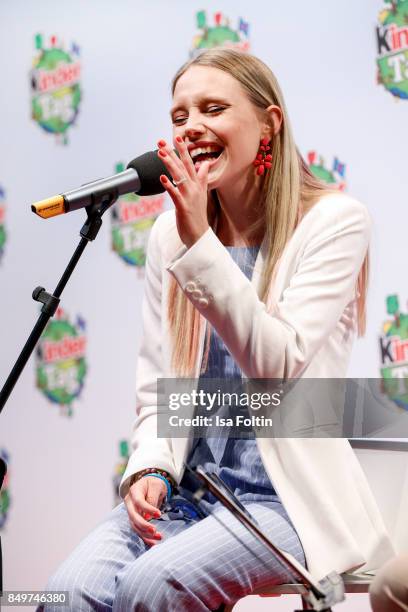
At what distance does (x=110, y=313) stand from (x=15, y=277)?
38 cm

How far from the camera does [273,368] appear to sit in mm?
1190

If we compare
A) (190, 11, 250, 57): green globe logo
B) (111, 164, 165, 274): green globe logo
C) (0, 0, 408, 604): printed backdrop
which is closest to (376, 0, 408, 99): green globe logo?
(0, 0, 408, 604): printed backdrop

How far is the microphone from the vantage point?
3.60 feet

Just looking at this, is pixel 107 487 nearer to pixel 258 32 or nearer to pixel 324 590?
pixel 258 32

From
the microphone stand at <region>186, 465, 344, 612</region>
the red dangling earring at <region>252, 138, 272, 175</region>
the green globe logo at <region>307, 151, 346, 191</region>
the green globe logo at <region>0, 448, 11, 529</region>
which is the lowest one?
the green globe logo at <region>0, 448, 11, 529</region>

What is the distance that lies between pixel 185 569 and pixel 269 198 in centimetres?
62

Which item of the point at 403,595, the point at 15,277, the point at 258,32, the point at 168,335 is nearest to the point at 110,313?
the point at 15,277

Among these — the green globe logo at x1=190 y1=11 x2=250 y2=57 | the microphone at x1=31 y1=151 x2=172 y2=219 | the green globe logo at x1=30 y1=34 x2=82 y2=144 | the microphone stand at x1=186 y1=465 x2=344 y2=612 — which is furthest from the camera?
the green globe logo at x1=30 y1=34 x2=82 y2=144

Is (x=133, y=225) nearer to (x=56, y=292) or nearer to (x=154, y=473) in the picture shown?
(x=154, y=473)

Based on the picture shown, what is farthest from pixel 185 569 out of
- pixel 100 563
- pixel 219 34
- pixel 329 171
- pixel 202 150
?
pixel 219 34

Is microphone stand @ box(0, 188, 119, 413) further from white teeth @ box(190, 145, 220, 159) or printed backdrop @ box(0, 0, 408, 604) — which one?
printed backdrop @ box(0, 0, 408, 604)

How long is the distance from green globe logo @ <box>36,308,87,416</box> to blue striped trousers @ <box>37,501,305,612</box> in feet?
4.47

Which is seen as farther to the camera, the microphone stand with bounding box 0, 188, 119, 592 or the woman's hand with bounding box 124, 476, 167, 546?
the woman's hand with bounding box 124, 476, 167, 546

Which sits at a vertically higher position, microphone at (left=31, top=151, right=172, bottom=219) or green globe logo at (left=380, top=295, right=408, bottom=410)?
microphone at (left=31, top=151, right=172, bottom=219)
